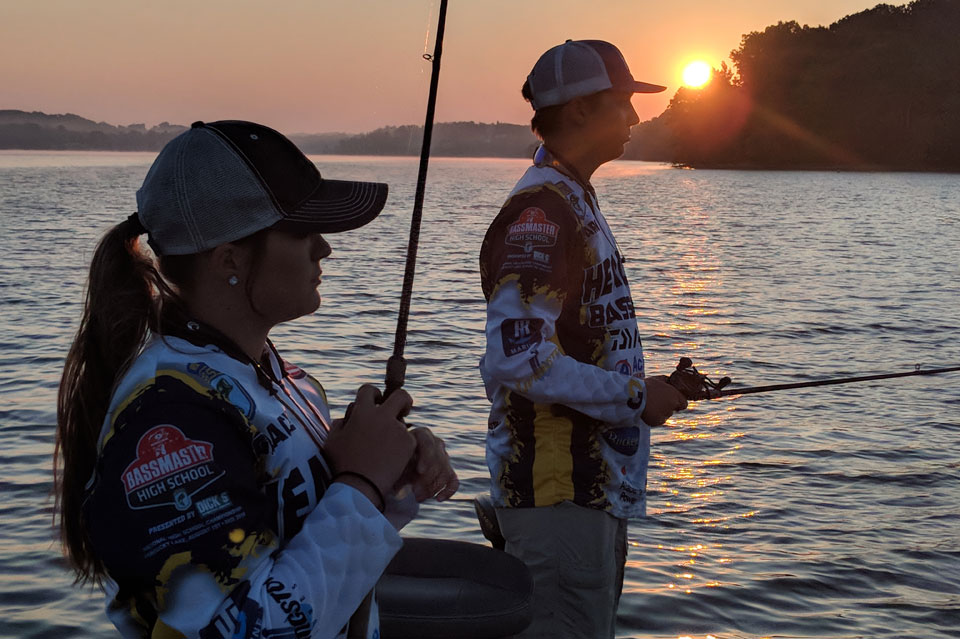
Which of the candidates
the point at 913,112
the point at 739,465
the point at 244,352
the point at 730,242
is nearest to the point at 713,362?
the point at 739,465

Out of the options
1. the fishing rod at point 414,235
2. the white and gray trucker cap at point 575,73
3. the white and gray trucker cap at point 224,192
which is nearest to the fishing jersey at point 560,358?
the white and gray trucker cap at point 575,73

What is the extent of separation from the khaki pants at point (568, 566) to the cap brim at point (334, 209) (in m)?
1.58

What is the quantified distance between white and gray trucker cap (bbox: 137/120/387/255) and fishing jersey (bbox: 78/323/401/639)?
19 centimetres

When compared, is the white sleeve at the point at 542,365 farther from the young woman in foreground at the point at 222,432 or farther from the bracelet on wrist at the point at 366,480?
the bracelet on wrist at the point at 366,480

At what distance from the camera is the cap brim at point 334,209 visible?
1861 millimetres

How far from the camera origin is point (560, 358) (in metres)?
3.17

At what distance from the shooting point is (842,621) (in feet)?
18.7

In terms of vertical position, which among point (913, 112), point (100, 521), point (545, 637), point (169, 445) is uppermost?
point (913, 112)

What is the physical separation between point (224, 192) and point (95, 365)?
0.38m

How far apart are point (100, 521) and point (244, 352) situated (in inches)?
16.4

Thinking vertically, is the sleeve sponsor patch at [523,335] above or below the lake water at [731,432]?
above

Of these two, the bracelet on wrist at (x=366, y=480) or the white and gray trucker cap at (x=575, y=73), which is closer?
the bracelet on wrist at (x=366, y=480)

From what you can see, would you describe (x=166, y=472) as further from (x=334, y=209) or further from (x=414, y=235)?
(x=414, y=235)

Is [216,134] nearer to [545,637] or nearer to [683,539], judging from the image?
[545,637]
